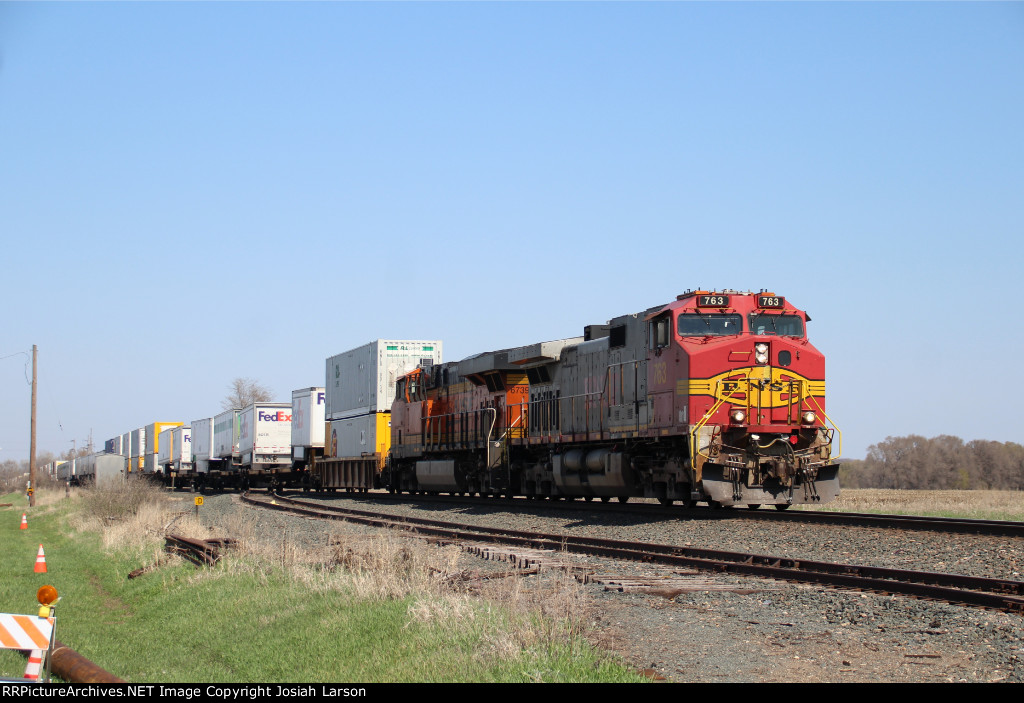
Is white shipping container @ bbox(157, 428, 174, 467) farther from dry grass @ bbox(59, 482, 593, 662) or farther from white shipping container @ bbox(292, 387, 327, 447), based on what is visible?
dry grass @ bbox(59, 482, 593, 662)

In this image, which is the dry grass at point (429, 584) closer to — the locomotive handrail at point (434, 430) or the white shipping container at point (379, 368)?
the locomotive handrail at point (434, 430)

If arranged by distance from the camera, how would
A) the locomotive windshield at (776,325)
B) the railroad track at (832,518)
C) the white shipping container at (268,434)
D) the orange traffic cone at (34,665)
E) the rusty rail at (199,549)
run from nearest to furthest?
the orange traffic cone at (34,665) < the railroad track at (832,518) < the rusty rail at (199,549) < the locomotive windshield at (776,325) < the white shipping container at (268,434)

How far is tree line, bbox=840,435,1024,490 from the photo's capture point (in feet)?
172

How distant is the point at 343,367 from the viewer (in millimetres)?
35562

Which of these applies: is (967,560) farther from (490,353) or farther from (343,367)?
(343,367)

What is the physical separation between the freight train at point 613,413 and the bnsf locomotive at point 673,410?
28 mm

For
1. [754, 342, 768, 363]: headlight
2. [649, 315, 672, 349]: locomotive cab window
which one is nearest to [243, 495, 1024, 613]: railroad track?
[649, 315, 672, 349]: locomotive cab window

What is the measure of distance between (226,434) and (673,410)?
3199 centimetres

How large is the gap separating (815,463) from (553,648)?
1070 cm

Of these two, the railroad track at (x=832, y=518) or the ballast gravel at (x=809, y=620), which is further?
the railroad track at (x=832, y=518)

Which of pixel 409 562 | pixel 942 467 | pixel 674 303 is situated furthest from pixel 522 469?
pixel 942 467

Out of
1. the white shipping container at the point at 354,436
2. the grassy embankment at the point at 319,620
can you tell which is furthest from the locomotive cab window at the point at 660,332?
the white shipping container at the point at 354,436

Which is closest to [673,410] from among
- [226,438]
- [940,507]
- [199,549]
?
[199,549]

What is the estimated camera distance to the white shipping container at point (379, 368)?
3200 cm
